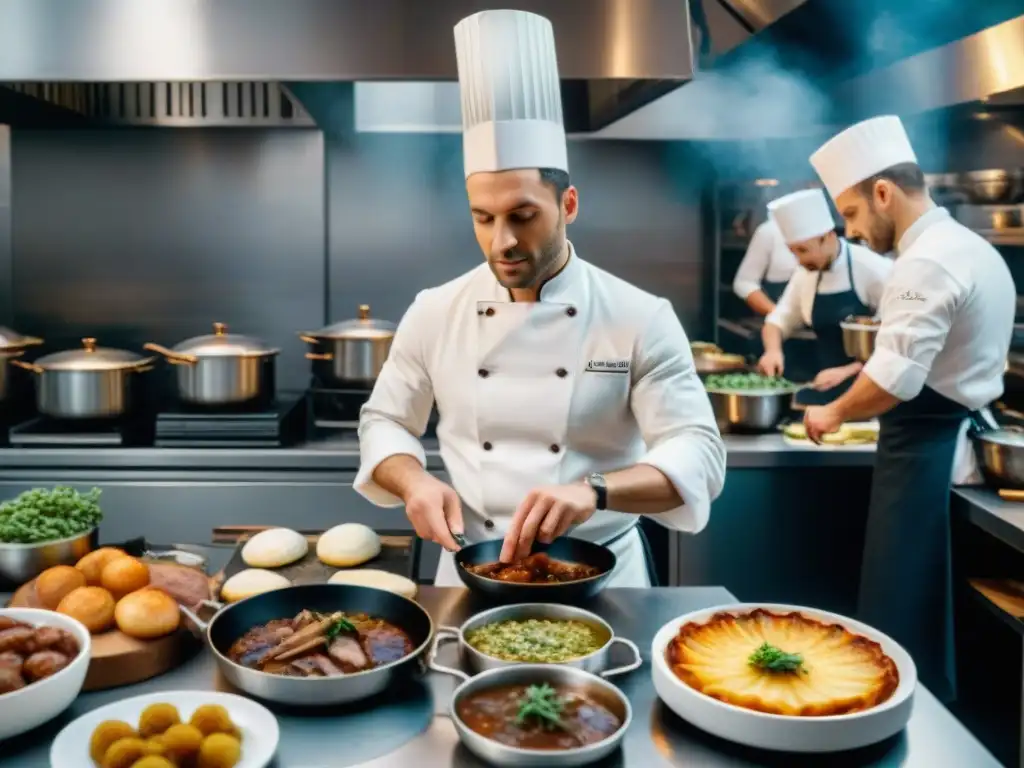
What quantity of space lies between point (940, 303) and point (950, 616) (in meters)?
1.01

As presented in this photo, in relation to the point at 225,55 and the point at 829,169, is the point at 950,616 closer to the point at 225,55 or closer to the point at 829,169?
the point at 829,169

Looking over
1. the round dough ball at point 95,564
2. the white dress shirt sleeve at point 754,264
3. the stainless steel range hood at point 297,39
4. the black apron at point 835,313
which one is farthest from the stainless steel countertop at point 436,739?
the white dress shirt sleeve at point 754,264

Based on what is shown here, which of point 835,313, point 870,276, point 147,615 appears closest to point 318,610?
point 147,615

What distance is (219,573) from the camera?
6.14 feet

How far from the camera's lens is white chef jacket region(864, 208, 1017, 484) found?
117 inches

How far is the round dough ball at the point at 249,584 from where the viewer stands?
1723 millimetres

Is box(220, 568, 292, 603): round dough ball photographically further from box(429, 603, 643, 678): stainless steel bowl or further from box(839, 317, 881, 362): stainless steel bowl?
box(839, 317, 881, 362): stainless steel bowl

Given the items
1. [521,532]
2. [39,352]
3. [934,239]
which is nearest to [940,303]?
[934,239]

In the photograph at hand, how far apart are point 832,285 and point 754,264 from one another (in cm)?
65

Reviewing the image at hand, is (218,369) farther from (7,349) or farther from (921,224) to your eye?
(921,224)

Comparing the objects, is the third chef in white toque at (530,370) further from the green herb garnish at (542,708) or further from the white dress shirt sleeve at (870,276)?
the white dress shirt sleeve at (870,276)

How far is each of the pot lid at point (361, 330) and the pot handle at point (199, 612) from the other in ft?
6.19

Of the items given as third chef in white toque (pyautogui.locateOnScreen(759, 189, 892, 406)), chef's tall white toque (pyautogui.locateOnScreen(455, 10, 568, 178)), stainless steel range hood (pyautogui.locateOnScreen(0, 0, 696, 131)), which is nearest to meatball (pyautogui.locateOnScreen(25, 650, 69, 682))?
chef's tall white toque (pyautogui.locateOnScreen(455, 10, 568, 178))

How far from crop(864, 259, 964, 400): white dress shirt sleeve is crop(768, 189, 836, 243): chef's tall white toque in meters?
1.39
